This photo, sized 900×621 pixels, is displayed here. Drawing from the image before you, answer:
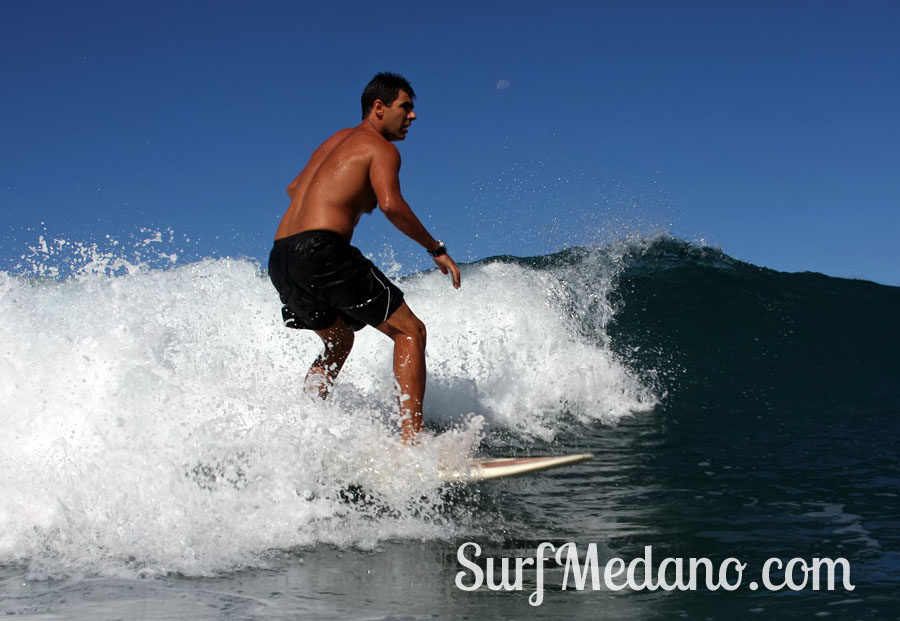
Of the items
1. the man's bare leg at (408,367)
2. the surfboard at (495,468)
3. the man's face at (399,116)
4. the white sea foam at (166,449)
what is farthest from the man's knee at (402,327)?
the man's face at (399,116)

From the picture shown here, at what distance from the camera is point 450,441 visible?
3688mm

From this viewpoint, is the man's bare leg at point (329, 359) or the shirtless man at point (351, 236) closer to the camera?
the shirtless man at point (351, 236)

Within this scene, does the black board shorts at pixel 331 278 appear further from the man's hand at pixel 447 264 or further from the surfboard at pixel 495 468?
the surfboard at pixel 495 468

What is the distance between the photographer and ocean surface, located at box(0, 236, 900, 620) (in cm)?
261

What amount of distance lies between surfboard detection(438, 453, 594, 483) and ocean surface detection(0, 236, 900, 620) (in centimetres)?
9

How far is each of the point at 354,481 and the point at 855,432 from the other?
3.99 metres

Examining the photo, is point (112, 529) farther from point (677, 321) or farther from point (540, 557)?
point (677, 321)

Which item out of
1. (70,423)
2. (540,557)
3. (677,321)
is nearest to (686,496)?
(540,557)

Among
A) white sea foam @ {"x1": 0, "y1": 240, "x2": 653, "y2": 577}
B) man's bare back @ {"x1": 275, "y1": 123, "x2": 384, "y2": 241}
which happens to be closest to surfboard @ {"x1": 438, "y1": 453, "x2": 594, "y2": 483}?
white sea foam @ {"x1": 0, "y1": 240, "x2": 653, "y2": 577}

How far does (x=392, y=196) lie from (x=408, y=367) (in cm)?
82

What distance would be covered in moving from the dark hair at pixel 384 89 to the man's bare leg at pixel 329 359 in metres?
1.11

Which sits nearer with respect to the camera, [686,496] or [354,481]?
[354,481]

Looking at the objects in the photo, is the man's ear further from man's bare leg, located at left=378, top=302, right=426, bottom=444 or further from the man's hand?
man's bare leg, located at left=378, top=302, right=426, bottom=444

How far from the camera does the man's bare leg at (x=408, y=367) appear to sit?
12.4 ft
